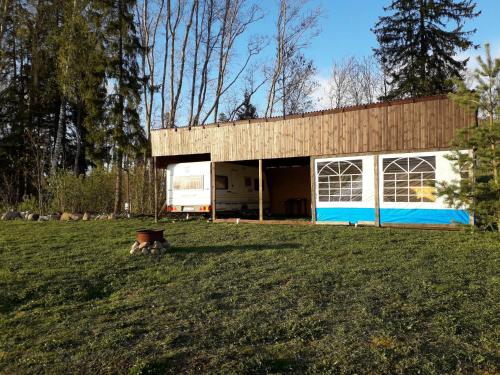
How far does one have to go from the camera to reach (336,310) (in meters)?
5.38

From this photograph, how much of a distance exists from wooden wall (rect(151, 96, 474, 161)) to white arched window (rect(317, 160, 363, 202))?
42 centimetres

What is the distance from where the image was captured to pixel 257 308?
557 centimetres

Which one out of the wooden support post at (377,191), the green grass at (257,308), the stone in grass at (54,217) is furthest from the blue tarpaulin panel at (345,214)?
the stone in grass at (54,217)

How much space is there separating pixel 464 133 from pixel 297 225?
6.27 m

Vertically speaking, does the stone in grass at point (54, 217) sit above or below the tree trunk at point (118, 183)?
below

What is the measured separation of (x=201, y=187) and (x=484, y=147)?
1025 centimetres

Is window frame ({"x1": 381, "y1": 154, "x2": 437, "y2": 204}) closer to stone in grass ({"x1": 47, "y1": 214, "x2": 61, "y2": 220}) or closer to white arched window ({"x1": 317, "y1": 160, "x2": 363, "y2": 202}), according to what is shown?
white arched window ({"x1": 317, "y1": 160, "x2": 363, "y2": 202})

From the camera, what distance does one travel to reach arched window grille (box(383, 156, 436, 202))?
12.5 meters

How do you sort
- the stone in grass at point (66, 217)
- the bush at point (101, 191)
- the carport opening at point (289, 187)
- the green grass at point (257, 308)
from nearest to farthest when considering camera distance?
the green grass at point (257, 308) → the stone in grass at point (66, 217) → the bush at point (101, 191) → the carport opening at point (289, 187)

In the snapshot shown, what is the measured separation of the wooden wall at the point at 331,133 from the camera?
1236cm

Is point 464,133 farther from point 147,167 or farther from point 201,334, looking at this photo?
point 147,167

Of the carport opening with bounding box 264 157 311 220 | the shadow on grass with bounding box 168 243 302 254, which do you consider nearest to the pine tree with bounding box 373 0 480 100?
the carport opening with bounding box 264 157 311 220

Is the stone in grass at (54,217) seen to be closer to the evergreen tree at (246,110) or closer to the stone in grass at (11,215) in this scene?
the stone in grass at (11,215)

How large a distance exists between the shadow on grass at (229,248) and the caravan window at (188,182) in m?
7.25
